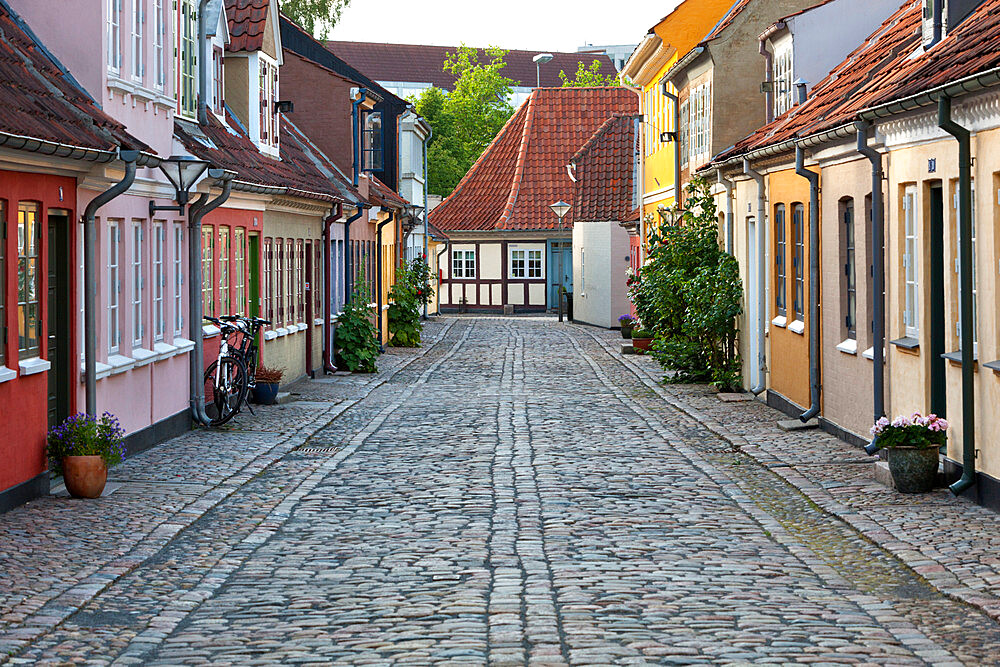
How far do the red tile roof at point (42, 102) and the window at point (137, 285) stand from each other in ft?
6.19

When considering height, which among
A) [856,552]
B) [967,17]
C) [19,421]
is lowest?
[856,552]

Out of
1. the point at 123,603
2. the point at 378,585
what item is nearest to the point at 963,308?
the point at 378,585

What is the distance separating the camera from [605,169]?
1812 inches

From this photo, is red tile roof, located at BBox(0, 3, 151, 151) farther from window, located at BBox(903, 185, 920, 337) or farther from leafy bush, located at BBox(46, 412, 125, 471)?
window, located at BBox(903, 185, 920, 337)

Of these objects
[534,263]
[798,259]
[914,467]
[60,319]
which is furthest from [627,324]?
[914,467]

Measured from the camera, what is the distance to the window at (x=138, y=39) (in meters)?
14.7

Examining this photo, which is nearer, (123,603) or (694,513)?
(123,603)

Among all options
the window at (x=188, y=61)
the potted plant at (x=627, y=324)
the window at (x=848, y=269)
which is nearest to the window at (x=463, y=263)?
the potted plant at (x=627, y=324)

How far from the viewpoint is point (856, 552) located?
9312mm

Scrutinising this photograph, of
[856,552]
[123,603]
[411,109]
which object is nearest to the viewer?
[123,603]

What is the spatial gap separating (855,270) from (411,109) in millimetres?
28529

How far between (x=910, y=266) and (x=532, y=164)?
44.8 metres

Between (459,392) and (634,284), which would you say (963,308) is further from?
(634,284)

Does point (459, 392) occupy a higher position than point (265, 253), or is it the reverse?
point (265, 253)
